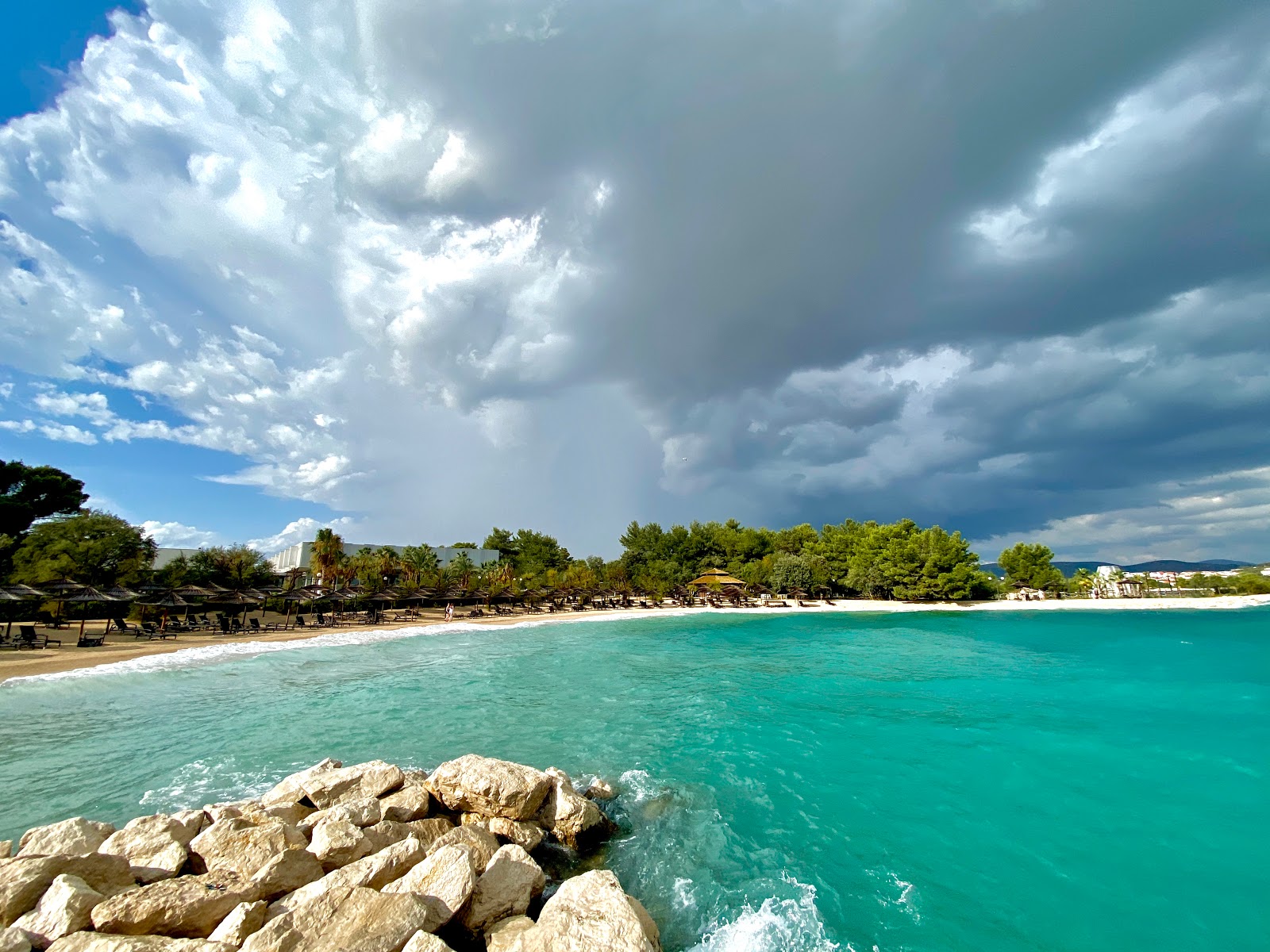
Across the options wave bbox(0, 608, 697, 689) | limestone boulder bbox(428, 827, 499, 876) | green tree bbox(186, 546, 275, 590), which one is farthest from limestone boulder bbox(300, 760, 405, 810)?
green tree bbox(186, 546, 275, 590)

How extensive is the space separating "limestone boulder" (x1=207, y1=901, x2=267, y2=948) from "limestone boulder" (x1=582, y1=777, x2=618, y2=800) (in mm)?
5133

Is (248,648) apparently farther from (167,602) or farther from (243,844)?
(243,844)

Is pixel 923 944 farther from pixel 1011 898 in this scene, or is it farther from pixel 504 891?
pixel 504 891

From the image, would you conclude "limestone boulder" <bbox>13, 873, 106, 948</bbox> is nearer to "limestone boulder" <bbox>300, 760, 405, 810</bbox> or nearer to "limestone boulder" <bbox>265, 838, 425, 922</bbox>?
"limestone boulder" <bbox>265, 838, 425, 922</bbox>

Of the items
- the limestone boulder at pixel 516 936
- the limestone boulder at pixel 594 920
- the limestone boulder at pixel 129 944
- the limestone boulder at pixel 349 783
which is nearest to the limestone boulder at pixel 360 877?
the limestone boulder at pixel 129 944

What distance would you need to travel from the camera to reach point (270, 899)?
5.53m

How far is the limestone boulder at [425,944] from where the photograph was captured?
4.37m

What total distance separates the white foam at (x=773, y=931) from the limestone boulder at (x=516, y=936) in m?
1.85

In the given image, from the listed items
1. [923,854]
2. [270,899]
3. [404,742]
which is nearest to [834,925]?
[923,854]

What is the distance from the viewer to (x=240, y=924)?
15.6 feet

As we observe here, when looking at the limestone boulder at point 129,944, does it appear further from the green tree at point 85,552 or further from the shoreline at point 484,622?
the green tree at point 85,552

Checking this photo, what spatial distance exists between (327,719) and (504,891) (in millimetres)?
10980

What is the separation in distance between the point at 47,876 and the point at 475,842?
4.20m

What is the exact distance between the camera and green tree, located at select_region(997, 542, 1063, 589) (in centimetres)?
7325
